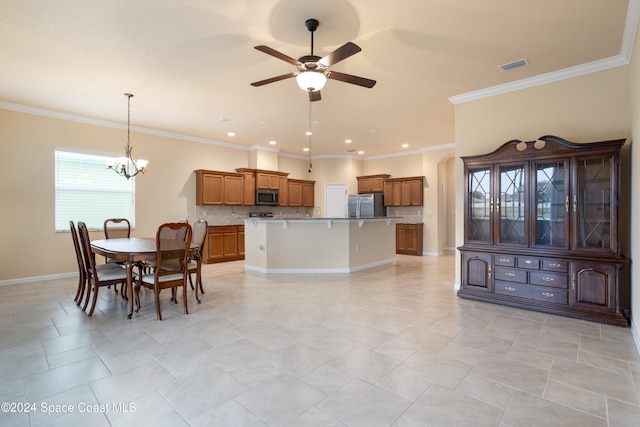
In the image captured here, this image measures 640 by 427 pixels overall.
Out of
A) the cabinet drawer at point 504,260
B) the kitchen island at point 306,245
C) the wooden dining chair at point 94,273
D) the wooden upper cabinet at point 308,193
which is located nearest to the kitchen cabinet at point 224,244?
the kitchen island at point 306,245

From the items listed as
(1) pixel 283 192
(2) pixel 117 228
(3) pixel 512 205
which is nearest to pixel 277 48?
(3) pixel 512 205

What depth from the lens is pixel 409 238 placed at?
8680 millimetres

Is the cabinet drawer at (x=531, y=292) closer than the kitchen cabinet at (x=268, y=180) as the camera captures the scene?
Yes

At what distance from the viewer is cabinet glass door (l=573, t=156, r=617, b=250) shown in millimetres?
3336

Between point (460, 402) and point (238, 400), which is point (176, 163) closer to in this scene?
point (238, 400)

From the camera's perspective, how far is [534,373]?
2.32 meters

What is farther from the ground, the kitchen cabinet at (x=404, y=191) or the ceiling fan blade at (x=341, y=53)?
the ceiling fan blade at (x=341, y=53)

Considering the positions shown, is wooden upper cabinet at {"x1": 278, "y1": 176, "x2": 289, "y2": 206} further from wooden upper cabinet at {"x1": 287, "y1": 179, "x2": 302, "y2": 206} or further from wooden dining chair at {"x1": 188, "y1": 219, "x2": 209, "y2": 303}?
wooden dining chair at {"x1": 188, "y1": 219, "x2": 209, "y2": 303}

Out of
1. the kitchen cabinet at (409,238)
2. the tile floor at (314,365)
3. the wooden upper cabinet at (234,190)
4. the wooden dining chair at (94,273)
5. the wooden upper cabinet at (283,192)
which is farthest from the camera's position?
the wooden upper cabinet at (283,192)

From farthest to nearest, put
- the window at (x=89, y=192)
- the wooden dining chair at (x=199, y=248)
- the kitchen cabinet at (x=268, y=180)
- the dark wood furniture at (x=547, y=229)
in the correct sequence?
the kitchen cabinet at (x=268, y=180) < the window at (x=89, y=192) < the wooden dining chair at (x=199, y=248) < the dark wood furniture at (x=547, y=229)

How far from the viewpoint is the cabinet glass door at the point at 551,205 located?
Answer: 358 centimetres

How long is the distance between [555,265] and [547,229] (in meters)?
0.43

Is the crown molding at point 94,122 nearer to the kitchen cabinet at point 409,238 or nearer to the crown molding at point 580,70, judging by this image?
the kitchen cabinet at point 409,238

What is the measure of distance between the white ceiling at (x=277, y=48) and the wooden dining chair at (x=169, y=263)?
77.8 inches
